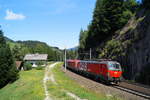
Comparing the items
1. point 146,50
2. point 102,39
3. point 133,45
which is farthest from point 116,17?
point 146,50

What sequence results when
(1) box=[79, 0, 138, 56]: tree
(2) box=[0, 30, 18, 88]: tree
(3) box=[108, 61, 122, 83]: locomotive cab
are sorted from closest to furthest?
(3) box=[108, 61, 122, 83]: locomotive cab, (2) box=[0, 30, 18, 88]: tree, (1) box=[79, 0, 138, 56]: tree

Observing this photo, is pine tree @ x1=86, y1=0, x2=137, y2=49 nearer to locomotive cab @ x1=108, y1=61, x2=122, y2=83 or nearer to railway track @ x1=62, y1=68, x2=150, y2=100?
locomotive cab @ x1=108, y1=61, x2=122, y2=83

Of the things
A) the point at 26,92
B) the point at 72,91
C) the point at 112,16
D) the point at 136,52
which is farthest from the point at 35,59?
the point at 72,91

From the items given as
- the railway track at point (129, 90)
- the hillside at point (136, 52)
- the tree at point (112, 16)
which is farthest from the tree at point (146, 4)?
the railway track at point (129, 90)

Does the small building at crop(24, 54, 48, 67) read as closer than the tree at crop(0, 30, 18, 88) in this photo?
No

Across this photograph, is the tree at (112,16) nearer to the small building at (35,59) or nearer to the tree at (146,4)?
the tree at (146,4)

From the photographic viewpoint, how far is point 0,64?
4028 centimetres

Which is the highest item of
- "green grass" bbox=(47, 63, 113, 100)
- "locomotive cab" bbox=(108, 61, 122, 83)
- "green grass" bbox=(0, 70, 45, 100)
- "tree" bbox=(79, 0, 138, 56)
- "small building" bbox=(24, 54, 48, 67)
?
"tree" bbox=(79, 0, 138, 56)

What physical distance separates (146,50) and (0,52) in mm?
29100

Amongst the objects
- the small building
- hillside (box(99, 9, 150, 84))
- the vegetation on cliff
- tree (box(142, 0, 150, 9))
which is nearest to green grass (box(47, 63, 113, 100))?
hillside (box(99, 9, 150, 84))

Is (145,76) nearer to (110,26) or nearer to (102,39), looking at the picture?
(110,26)

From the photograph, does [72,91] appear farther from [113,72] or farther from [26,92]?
[113,72]

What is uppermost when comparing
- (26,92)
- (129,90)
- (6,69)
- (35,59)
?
(35,59)

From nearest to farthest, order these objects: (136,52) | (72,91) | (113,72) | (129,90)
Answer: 1. (72,91)
2. (129,90)
3. (113,72)
4. (136,52)
